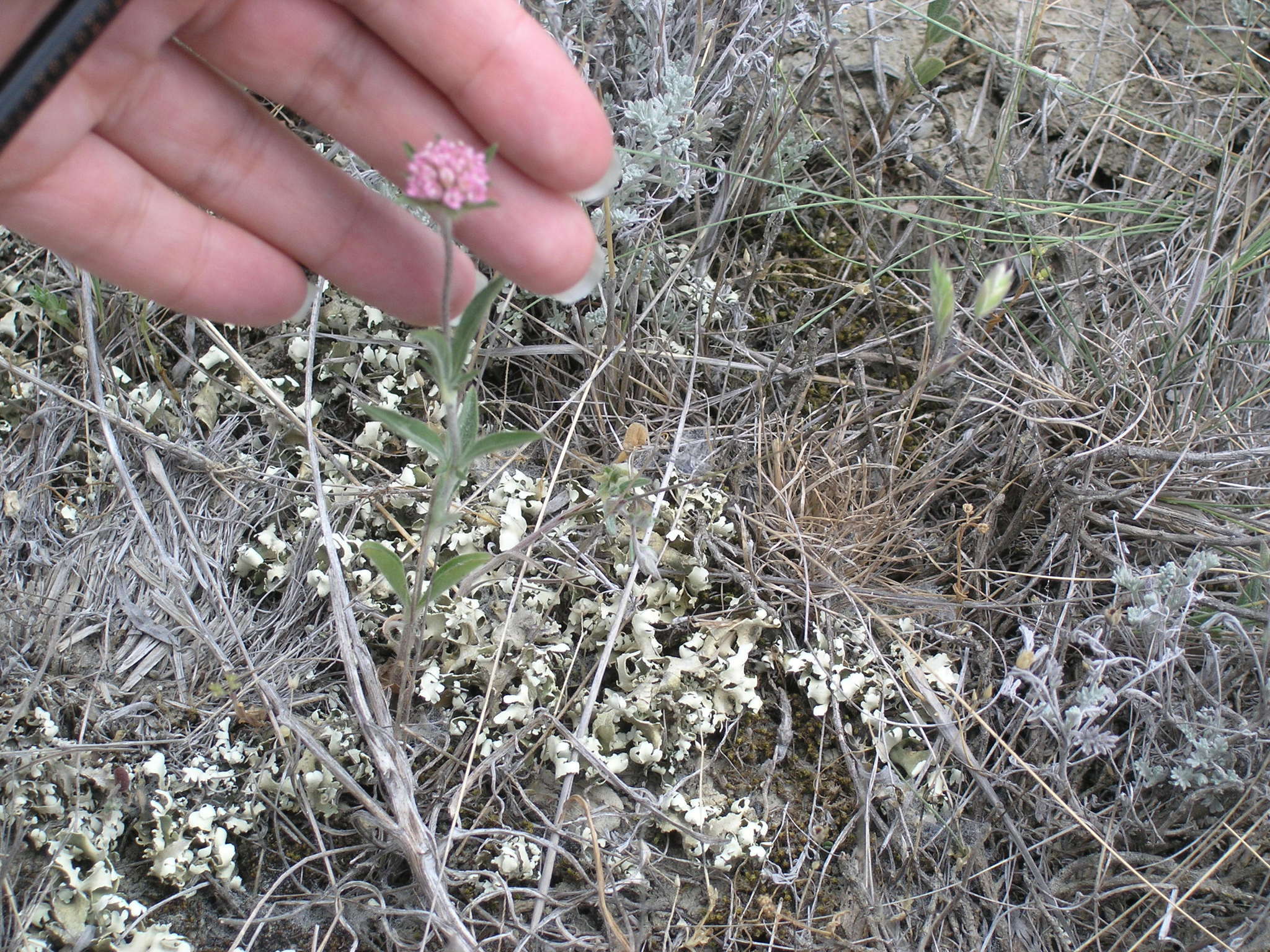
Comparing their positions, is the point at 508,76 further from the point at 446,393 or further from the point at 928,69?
the point at 928,69

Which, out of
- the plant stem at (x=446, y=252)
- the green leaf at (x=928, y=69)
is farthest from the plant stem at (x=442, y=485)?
the green leaf at (x=928, y=69)

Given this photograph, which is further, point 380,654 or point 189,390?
point 189,390

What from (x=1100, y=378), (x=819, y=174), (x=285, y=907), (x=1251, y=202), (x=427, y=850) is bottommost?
(x=285, y=907)

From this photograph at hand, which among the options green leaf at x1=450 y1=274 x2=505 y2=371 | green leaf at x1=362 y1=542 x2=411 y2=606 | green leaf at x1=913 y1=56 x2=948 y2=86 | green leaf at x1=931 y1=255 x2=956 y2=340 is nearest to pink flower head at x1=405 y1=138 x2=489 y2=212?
green leaf at x1=450 y1=274 x2=505 y2=371

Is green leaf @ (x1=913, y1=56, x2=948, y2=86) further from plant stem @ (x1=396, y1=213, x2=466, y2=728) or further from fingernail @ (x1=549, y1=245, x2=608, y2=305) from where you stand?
plant stem @ (x1=396, y1=213, x2=466, y2=728)

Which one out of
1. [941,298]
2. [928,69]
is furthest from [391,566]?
[928,69]

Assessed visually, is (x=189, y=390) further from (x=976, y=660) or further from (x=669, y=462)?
(x=976, y=660)

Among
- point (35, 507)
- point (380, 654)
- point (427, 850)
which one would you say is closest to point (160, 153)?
point (35, 507)
